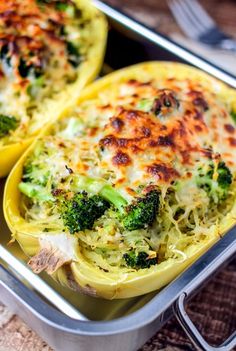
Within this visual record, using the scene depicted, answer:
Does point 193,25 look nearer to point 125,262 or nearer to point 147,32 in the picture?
point 147,32

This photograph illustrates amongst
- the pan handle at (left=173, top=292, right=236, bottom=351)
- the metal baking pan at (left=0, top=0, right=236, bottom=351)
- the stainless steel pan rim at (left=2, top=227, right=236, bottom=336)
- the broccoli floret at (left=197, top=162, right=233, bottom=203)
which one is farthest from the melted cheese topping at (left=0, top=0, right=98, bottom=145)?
the pan handle at (left=173, top=292, right=236, bottom=351)

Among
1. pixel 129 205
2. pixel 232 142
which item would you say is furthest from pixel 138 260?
pixel 232 142

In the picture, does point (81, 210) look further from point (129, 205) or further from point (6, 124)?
point (6, 124)

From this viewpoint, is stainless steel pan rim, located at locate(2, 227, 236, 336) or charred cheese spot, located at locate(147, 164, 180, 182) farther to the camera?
charred cheese spot, located at locate(147, 164, 180, 182)

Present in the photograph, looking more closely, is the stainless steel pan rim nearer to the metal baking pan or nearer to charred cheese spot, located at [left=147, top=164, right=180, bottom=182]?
the metal baking pan

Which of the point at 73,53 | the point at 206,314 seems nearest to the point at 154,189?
the point at 206,314

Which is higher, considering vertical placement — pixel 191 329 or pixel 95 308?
pixel 191 329
